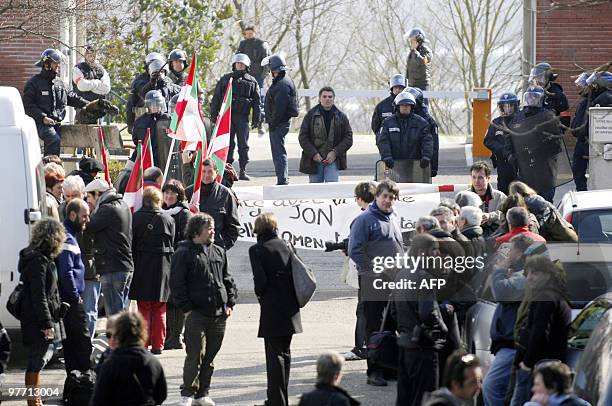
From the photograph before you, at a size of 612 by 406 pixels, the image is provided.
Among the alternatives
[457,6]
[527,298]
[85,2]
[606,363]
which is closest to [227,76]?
[85,2]

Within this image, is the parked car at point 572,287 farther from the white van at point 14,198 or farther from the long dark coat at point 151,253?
the white van at point 14,198

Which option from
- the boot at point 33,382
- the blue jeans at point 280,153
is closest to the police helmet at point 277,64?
the blue jeans at point 280,153

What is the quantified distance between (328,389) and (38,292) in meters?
3.54

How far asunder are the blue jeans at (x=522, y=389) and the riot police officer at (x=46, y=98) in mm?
11085

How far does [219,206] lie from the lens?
14438mm

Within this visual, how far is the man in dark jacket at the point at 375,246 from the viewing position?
12.5m

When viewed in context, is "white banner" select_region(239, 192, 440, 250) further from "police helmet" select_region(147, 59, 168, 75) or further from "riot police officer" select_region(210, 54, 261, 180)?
"riot police officer" select_region(210, 54, 261, 180)

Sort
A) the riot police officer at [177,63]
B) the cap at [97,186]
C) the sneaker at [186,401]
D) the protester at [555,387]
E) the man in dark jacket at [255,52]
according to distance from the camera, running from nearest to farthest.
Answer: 1. the protester at [555,387]
2. the sneaker at [186,401]
3. the cap at [97,186]
4. the riot police officer at [177,63]
5. the man in dark jacket at [255,52]

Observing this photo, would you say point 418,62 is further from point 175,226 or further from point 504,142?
point 175,226

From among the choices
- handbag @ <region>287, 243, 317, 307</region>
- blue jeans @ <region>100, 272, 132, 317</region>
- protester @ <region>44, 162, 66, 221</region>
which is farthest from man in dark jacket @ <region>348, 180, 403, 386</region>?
protester @ <region>44, 162, 66, 221</region>

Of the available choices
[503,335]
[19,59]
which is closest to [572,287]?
[503,335]

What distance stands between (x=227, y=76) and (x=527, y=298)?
1208cm

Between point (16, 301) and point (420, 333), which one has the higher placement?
point (16, 301)

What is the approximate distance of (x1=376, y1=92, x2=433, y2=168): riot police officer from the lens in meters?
17.8
